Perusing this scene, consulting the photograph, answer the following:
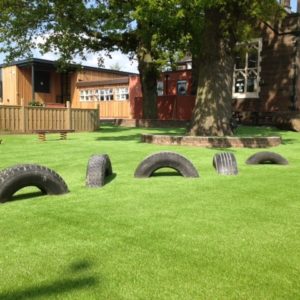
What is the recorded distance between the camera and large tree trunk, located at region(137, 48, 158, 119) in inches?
993

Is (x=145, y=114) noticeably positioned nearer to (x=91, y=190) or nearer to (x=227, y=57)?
(x=227, y=57)

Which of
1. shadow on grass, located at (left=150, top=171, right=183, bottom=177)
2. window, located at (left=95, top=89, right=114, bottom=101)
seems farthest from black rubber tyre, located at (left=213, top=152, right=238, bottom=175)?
window, located at (left=95, top=89, right=114, bottom=101)

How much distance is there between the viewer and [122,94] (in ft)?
125

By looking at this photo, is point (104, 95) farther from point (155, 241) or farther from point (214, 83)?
point (155, 241)

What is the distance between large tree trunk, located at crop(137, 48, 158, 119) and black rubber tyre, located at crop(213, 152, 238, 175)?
1681 cm

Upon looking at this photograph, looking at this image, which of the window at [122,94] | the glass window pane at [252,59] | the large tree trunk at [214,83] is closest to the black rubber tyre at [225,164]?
the large tree trunk at [214,83]

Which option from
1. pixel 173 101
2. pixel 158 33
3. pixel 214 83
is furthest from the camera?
pixel 173 101

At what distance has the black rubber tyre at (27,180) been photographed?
5684mm

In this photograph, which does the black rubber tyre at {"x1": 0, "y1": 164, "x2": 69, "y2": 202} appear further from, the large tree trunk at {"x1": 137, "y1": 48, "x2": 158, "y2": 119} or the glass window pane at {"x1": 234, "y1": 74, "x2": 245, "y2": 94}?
the glass window pane at {"x1": 234, "y1": 74, "x2": 245, "y2": 94}

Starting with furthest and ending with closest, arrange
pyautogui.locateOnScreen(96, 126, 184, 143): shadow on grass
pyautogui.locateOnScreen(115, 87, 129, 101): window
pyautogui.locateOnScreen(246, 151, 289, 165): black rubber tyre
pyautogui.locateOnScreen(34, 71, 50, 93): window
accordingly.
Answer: pyautogui.locateOnScreen(34, 71, 50, 93): window → pyautogui.locateOnScreen(115, 87, 129, 101): window → pyautogui.locateOnScreen(96, 126, 184, 143): shadow on grass → pyautogui.locateOnScreen(246, 151, 289, 165): black rubber tyre

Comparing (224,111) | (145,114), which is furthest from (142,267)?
(145,114)

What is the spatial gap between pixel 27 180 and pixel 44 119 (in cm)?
1690

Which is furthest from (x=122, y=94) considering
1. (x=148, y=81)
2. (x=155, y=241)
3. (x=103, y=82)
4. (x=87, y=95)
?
(x=155, y=241)

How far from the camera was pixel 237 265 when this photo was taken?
11.3 feet
